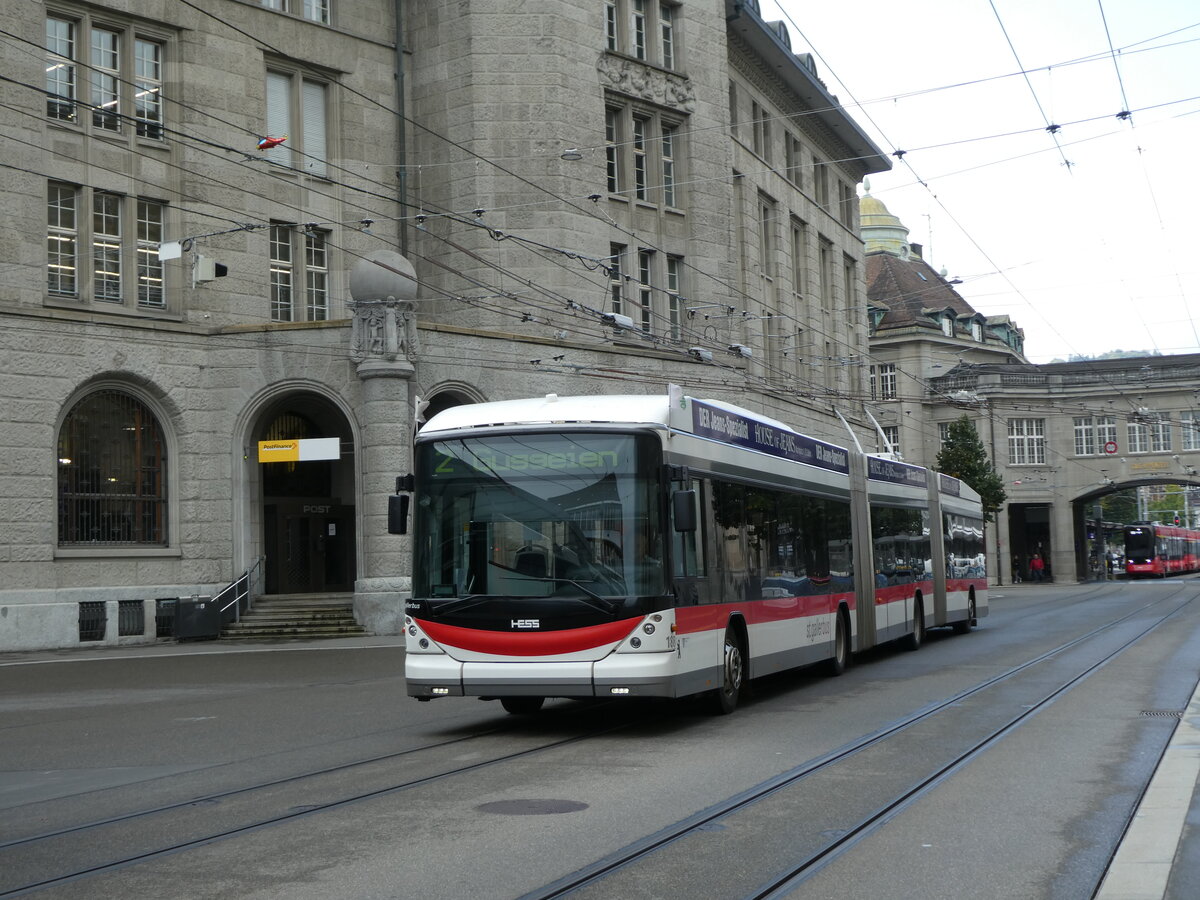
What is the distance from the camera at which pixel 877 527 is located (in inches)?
861

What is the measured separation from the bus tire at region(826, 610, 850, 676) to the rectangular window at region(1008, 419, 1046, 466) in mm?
63598

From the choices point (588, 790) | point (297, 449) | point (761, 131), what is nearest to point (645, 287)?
point (297, 449)

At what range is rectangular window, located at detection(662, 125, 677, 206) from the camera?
39.5 m

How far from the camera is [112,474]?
30.3 m

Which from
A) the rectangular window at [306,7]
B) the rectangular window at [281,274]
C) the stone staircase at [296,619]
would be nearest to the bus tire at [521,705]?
the stone staircase at [296,619]

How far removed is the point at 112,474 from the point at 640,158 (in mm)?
16361

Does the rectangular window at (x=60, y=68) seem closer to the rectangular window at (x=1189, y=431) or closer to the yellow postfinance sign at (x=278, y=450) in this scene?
the yellow postfinance sign at (x=278, y=450)

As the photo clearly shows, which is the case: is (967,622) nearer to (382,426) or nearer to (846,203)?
(382,426)

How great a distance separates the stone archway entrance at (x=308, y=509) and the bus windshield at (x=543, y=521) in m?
21.1

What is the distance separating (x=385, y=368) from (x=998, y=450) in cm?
5591

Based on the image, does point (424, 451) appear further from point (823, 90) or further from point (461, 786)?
point (823, 90)

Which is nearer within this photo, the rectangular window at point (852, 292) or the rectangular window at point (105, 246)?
the rectangular window at point (105, 246)

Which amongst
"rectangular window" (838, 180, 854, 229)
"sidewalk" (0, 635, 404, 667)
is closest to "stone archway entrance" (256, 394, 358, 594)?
"sidewalk" (0, 635, 404, 667)

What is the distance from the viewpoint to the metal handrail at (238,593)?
31.1 m
